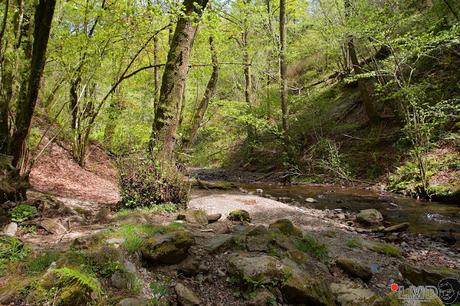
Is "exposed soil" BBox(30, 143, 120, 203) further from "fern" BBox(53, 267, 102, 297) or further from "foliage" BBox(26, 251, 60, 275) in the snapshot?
"fern" BBox(53, 267, 102, 297)

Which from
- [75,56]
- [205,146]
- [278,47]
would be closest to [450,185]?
[278,47]

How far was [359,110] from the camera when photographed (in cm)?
1659

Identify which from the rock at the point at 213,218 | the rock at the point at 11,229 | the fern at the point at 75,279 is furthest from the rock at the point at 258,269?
the rock at the point at 11,229

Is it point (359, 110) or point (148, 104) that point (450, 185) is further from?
point (148, 104)

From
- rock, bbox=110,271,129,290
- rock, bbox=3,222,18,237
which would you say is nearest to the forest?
rock, bbox=110,271,129,290

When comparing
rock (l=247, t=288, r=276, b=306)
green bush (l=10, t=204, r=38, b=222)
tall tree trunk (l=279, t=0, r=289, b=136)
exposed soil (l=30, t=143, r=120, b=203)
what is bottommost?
exposed soil (l=30, t=143, r=120, b=203)

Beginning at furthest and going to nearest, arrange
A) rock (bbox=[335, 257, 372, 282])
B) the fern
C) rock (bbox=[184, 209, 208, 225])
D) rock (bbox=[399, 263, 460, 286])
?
1. rock (bbox=[184, 209, 208, 225])
2. rock (bbox=[335, 257, 372, 282])
3. rock (bbox=[399, 263, 460, 286])
4. the fern

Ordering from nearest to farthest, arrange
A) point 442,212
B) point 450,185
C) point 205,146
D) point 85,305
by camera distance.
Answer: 1. point 85,305
2. point 442,212
3. point 450,185
4. point 205,146

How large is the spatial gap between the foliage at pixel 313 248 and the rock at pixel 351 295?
2.49ft

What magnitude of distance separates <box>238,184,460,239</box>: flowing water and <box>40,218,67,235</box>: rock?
20.7ft

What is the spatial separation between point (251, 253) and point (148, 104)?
1130 cm

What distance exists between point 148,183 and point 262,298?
3.80 meters

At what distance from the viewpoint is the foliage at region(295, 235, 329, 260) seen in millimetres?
4508

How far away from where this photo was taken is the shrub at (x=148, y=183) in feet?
20.3
